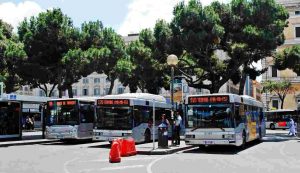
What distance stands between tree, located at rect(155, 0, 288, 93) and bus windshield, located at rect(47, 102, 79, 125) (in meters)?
11.6

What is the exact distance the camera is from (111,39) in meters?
47.4

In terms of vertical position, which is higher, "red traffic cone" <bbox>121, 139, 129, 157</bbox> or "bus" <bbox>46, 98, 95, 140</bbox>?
"bus" <bbox>46, 98, 95, 140</bbox>

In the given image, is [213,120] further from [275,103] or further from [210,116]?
[275,103]

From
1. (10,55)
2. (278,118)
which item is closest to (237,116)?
(10,55)

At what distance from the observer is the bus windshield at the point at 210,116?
21156 mm

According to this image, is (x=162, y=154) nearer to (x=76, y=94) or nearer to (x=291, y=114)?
(x=291, y=114)

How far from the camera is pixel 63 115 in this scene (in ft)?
91.6

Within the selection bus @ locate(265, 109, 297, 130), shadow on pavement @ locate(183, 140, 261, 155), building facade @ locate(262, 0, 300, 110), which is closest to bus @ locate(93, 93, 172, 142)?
shadow on pavement @ locate(183, 140, 261, 155)

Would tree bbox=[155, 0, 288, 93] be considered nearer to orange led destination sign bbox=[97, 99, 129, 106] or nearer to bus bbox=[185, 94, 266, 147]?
orange led destination sign bbox=[97, 99, 129, 106]

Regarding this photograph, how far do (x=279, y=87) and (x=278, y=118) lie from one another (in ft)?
30.8

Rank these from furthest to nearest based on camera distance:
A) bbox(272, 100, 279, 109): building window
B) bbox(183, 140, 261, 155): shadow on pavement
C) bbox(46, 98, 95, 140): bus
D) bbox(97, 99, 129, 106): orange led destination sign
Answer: bbox(272, 100, 279, 109): building window, bbox(46, 98, 95, 140): bus, bbox(97, 99, 129, 106): orange led destination sign, bbox(183, 140, 261, 155): shadow on pavement

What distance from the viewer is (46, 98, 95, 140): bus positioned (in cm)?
2742

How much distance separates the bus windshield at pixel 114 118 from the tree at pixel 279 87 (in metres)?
46.3

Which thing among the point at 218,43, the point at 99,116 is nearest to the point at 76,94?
the point at 218,43
